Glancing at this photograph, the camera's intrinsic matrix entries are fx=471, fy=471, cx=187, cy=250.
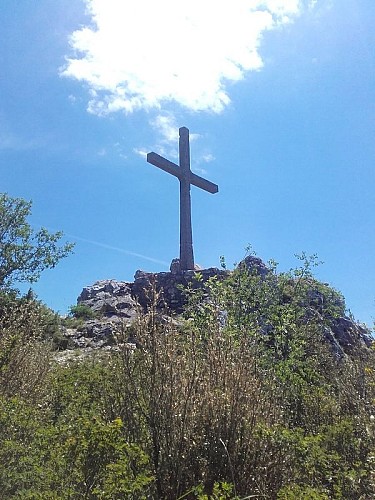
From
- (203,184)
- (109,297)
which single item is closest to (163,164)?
(203,184)

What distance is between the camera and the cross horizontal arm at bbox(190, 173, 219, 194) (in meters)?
16.3

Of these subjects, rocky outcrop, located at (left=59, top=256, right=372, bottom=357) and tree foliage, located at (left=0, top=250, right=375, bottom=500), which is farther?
rocky outcrop, located at (left=59, top=256, right=372, bottom=357)

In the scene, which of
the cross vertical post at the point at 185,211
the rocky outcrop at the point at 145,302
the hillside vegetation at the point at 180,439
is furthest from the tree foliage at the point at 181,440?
the cross vertical post at the point at 185,211

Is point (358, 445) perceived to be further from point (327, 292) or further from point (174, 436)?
point (327, 292)

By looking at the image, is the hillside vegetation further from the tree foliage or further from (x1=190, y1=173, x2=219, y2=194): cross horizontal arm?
(x1=190, y1=173, x2=219, y2=194): cross horizontal arm

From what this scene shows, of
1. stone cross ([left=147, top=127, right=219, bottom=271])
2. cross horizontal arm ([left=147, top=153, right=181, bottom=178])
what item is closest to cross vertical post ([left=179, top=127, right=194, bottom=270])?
stone cross ([left=147, top=127, right=219, bottom=271])

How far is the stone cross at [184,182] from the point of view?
51.4 feet

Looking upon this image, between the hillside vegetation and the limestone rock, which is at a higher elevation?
the limestone rock

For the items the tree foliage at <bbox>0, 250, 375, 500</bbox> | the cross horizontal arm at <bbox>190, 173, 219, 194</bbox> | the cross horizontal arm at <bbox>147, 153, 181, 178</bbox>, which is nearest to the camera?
the tree foliage at <bbox>0, 250, 375, 500</bbox>

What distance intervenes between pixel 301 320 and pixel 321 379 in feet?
5.88

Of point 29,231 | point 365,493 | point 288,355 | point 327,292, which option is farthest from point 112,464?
point 29,231

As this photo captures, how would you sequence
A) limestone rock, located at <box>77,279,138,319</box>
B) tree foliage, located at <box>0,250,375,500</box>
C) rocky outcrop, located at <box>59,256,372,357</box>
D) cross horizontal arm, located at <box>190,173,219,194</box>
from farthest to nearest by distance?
limestone rock, located at <box>77,279,138,319</box>
cross horizontal arm, located at <box>190,173,219,194</box>
rocky outcrop, located at <box>59,256,372,357</box>
tree foliage, located at <box>0,250,375,500</box>

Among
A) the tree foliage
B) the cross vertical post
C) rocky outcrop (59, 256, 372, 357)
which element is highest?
the cross vertical post

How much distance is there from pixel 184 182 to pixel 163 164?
36.2 inches
